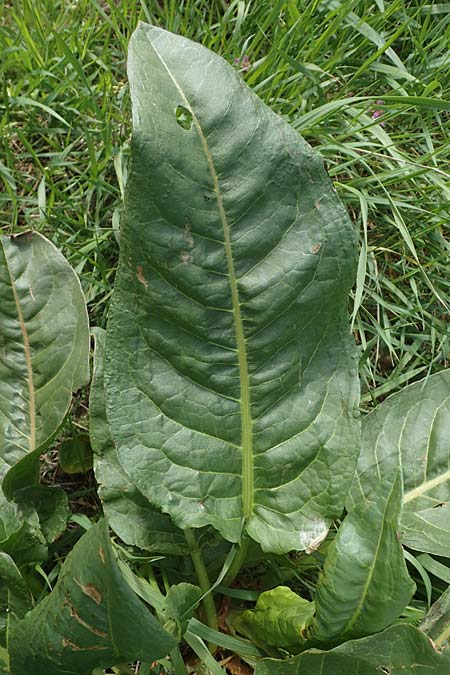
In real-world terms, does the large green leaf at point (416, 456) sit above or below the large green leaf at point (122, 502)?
above

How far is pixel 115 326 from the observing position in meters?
1.40

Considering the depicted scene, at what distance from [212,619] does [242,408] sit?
17.4 inches

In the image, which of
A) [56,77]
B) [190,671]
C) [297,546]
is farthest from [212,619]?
[56,77]

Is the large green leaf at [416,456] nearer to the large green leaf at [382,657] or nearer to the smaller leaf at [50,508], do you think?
the large green leaf at [382,657]

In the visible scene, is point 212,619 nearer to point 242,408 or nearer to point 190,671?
point 190,671

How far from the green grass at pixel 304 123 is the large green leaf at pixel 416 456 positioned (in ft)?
0.51

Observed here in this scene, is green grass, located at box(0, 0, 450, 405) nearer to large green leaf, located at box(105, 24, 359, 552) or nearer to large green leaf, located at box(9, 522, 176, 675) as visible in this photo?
large green leaf, located at box(105, 24, 359, 552)

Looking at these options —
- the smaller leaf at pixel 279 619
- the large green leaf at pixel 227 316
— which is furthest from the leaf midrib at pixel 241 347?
the smaller leaf at pixel 279 619

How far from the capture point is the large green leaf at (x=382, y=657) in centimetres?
129

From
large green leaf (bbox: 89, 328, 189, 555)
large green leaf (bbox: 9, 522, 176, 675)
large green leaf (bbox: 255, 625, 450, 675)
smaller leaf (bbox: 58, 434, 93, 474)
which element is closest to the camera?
large green leaf (bbox: 9, 522, 176, 675)

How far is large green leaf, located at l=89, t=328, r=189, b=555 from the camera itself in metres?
1.54

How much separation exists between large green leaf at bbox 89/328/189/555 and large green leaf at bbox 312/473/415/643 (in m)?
0.36

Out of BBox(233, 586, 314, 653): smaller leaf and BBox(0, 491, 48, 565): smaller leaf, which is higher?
BBox(233, 586, 314, 653): smaller leaf

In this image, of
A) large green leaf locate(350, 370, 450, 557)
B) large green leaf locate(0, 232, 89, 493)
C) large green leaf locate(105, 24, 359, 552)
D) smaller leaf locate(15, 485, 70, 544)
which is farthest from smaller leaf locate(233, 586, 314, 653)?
large green leaf locate(0, 232, 89, 493)
